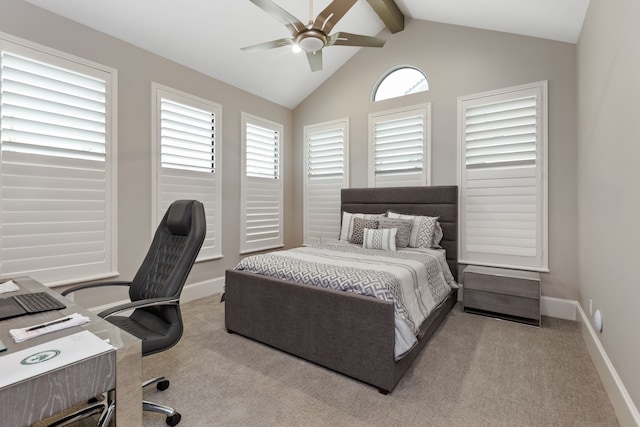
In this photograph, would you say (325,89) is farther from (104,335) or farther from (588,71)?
(104,335)

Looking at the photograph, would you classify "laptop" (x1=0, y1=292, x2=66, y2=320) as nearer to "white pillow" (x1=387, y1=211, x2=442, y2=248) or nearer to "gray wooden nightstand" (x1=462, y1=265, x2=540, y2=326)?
"white pillow" (x1=387, y1=211, x2=442, y2=248)

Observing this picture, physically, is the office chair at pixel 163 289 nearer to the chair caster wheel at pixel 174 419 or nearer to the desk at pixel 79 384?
the chair caster wheel at pixel 174 419

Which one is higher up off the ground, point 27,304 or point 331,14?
point 331,14

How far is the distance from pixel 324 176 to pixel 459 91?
2.24 meters

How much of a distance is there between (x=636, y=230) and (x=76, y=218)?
13.4ft

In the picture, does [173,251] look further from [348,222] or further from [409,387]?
[348,222]

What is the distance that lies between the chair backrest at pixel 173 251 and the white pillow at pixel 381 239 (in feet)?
6.89

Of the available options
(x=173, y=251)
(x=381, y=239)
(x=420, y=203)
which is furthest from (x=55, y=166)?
(x=420, y=203)

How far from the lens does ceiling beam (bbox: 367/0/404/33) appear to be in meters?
3.62

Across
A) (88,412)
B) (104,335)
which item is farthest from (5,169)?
(104,335)

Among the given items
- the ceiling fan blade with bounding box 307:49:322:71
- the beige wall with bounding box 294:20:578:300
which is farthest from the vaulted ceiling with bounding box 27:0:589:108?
the ceiling fan blade with bounding box 307:49:322:71

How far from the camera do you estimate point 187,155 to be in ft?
12.1

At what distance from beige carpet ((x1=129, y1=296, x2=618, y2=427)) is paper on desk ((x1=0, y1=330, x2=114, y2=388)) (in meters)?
1.03

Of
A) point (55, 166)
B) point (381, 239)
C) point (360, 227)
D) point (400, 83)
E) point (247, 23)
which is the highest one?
point (247, 23)
